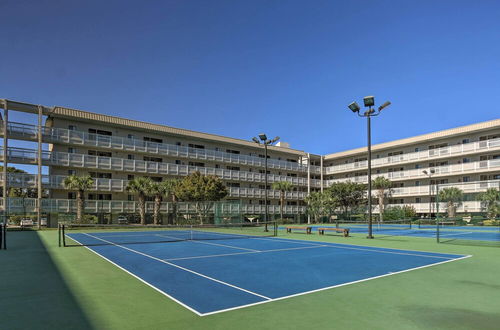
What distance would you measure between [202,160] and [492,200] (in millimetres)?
41740

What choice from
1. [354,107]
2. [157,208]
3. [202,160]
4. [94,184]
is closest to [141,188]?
[157,208]

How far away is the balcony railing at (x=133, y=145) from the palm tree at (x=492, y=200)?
40607 mm

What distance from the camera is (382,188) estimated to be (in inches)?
2438

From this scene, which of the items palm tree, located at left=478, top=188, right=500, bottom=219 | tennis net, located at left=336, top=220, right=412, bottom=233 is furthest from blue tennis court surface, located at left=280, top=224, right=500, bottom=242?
palm tree, located at left=478, top=188, right=500, bottom=219

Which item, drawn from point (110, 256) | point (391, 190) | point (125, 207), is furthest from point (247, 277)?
point (391, 190)

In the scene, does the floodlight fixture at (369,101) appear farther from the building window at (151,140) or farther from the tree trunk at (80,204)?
the building window at (151,140)

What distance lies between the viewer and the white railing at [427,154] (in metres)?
50.9

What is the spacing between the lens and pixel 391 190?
207 ft

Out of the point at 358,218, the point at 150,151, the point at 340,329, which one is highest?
→ the point at 150,151

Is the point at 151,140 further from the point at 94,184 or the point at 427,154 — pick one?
the point at 427,154

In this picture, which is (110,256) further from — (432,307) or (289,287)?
(432,307)

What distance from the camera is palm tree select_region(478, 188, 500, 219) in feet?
70.4

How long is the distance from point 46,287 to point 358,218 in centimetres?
5798

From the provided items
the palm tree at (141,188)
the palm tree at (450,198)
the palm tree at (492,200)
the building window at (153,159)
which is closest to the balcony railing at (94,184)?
the palm tree at (141,188)
